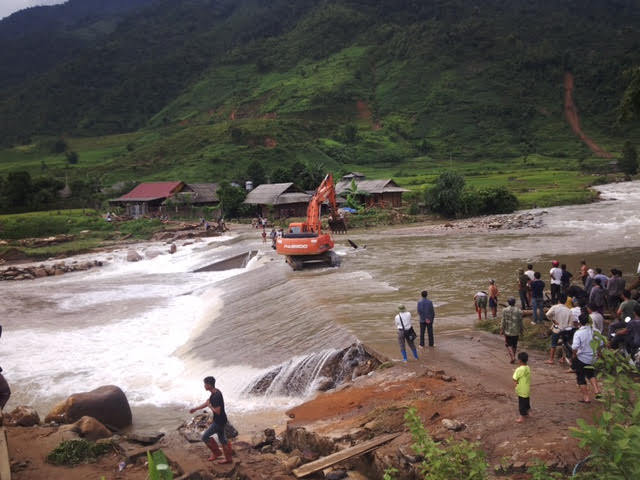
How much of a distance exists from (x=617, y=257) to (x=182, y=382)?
22812mm

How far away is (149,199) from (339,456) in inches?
2426

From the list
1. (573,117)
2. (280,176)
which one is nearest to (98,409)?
(280,176)

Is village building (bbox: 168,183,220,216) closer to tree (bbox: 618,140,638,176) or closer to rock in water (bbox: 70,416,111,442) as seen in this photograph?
rock in water (bbox: 70,416,111,442)

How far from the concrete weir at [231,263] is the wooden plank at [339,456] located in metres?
26.1

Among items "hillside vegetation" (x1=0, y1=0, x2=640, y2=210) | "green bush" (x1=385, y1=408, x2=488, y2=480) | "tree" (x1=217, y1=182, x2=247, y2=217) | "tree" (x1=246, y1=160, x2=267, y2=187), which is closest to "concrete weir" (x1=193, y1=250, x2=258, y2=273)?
"tree" (x1=217, y1=182, x2=247, y2=217)

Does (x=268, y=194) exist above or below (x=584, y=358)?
above

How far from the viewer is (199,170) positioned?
83750 mm

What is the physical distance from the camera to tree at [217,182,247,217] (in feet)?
206

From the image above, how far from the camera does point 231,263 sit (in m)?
35.0

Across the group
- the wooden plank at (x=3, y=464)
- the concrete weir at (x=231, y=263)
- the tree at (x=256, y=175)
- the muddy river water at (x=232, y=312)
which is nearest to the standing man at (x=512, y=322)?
the muddy river water at (x=232, y=312)

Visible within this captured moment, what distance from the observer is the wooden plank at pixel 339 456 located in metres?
8.61

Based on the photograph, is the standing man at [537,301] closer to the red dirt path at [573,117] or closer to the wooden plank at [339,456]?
the wooden plank at [339,456]

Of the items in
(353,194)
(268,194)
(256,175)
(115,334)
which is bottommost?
(115,334)

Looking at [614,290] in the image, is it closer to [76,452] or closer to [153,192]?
[76,452]
